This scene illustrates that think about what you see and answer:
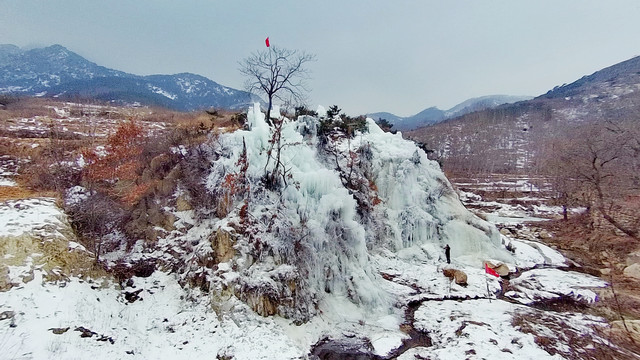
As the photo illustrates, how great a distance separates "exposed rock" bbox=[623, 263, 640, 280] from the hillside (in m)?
1.80

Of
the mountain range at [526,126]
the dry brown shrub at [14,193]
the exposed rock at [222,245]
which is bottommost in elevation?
the exposed rock at [222,245]

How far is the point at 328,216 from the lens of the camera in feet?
37.9

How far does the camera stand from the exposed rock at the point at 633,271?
1493 cm

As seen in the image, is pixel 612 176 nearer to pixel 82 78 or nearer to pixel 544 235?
pixel 544 235

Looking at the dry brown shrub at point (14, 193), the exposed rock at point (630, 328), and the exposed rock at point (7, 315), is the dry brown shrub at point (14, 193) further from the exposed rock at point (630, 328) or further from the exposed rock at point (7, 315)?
the exposed rock at point (630, 328)

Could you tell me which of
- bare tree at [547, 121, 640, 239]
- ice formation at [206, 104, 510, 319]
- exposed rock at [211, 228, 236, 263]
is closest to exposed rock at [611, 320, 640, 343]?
ice formation at [206, 104, 510, 319]

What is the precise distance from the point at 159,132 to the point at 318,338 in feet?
40.9

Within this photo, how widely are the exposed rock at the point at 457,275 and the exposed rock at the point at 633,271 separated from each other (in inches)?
382

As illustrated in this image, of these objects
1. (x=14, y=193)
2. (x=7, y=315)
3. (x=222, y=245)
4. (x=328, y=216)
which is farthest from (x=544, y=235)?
(x=14, y=193)

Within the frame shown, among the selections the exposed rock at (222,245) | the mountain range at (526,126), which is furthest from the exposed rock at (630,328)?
the mountain range at (526,126)

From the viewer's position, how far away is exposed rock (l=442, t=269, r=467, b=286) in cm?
1277

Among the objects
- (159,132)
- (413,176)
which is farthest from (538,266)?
(159,132)

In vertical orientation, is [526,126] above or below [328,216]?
above

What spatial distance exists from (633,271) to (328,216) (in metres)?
16.5
